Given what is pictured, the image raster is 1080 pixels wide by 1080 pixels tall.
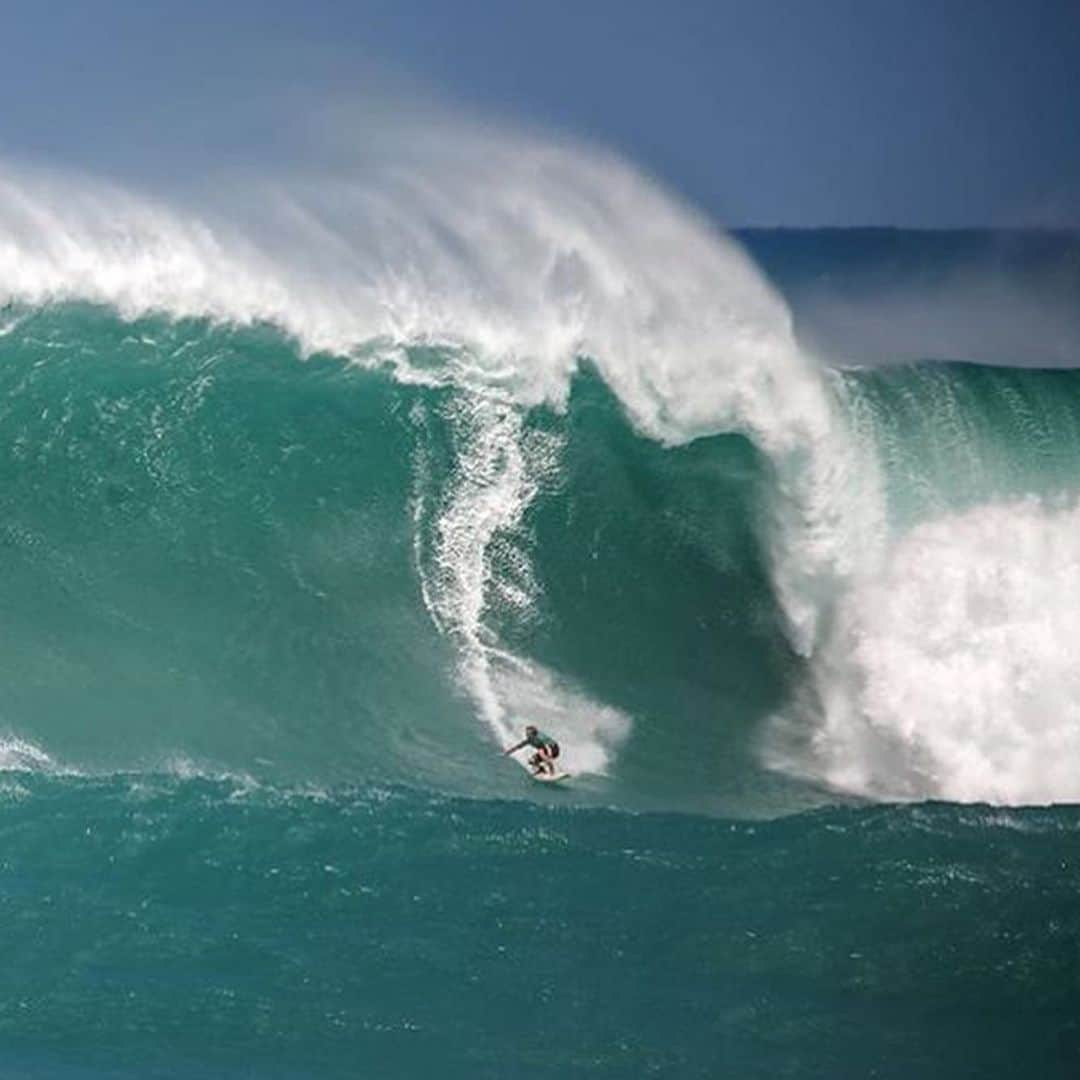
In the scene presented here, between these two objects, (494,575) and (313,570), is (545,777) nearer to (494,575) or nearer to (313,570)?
(494,575)

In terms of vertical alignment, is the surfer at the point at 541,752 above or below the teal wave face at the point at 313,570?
below

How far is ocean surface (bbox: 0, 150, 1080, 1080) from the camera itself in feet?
31.6

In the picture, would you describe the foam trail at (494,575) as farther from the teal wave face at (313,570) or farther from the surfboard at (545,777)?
the surfboard at (545,777)

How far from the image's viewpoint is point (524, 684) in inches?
510

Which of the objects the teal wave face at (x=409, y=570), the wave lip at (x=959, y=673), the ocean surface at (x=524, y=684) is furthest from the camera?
the wave lip at (x=959, y=673)

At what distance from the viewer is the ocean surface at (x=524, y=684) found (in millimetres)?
9617

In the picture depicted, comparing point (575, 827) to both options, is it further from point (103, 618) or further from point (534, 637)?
point (103, 618)

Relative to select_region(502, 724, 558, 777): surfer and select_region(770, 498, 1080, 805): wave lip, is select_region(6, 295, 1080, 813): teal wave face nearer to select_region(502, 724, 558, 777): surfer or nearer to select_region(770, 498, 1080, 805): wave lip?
select_region(770, 498, 1080, 805): wave lip

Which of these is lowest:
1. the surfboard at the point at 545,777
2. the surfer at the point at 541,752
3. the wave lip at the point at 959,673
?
the surfboard at the point at 545,777

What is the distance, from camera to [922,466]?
15.2 metres

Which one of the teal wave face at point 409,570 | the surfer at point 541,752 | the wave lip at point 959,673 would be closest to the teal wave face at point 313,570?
the teal wave face at point 409,570

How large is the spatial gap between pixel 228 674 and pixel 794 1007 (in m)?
5.53

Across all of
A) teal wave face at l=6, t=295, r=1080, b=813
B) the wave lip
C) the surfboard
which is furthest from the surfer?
the wave lip

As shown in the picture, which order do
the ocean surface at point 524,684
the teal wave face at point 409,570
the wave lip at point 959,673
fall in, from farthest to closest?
1. the wave lip at point 959,673
2. the teal wave face at point 409,570
3. the ocean surface at point 524,684
